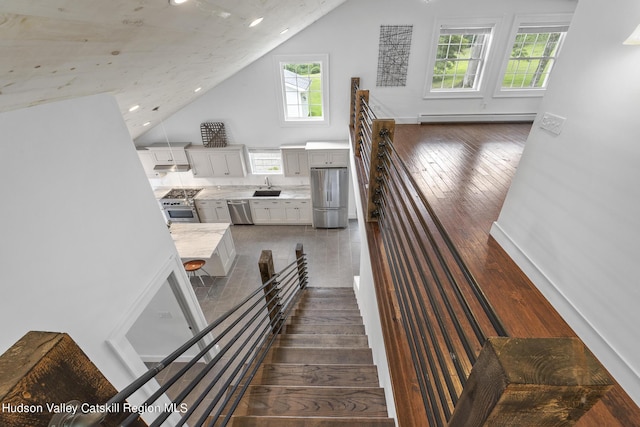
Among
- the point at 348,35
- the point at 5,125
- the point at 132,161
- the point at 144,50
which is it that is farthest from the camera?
the point at 348,35

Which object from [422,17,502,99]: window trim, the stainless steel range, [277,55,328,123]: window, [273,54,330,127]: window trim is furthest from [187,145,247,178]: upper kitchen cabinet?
[422,17,502,99]: window trim

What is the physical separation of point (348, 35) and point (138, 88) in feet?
13.4

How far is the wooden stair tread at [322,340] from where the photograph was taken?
8.80 ft

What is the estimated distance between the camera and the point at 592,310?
5.01 feet

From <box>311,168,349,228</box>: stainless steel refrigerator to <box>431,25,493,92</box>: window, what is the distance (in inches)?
100

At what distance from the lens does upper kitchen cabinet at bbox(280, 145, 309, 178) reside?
230 inches

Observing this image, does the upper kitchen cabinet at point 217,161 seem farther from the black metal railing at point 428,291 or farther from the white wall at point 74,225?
the white wall at point 74,225

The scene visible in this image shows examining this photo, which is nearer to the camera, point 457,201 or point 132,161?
point 132,161

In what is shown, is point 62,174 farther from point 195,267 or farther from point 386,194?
point 195,267

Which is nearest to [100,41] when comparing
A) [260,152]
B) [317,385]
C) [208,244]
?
[317,385]

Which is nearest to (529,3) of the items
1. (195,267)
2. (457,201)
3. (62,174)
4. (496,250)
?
(457,201)

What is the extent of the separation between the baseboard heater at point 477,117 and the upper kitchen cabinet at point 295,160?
8.26ft

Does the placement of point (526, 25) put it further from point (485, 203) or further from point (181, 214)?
point (181, 214)

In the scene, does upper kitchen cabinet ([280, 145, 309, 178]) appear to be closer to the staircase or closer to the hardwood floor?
the hardwood floor
